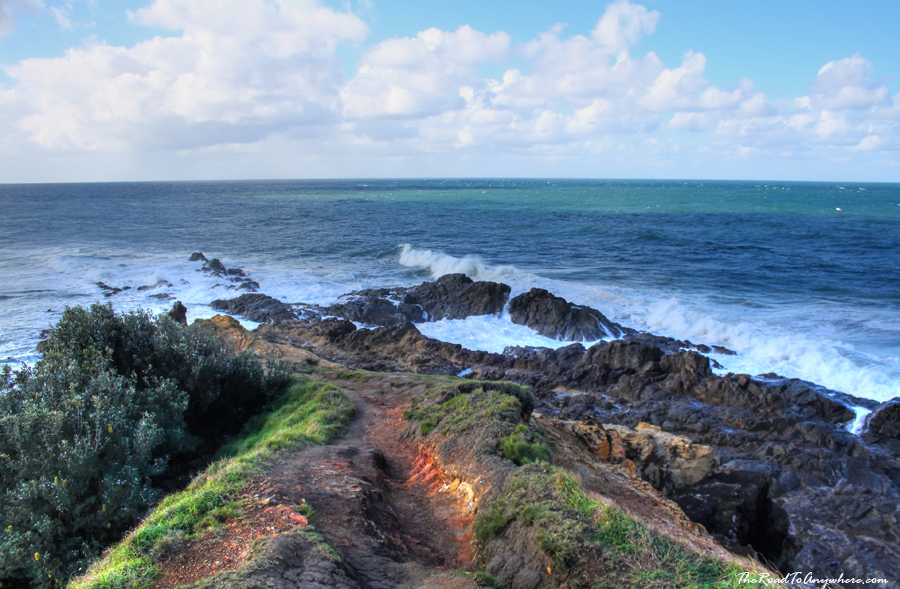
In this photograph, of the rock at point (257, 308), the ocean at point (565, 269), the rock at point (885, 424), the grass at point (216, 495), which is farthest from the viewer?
the rock at point (257, 308)

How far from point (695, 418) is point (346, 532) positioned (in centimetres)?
1217

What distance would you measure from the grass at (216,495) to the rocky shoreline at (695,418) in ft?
18.1

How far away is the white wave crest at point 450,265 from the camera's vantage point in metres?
35.2

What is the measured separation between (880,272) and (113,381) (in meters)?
Result: 45.6

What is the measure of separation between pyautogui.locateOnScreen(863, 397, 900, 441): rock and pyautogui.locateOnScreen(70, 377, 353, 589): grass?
50.1 ft

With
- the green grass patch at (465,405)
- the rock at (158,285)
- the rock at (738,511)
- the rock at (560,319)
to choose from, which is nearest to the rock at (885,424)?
the rock at (738,511)

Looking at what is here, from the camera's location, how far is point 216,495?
726 cm

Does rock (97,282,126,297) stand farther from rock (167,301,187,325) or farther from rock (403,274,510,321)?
rock (403,274,510,321)

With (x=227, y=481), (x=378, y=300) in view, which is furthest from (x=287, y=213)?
(x=227, y=481)

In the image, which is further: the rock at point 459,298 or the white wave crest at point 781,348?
the rock at point 459,298

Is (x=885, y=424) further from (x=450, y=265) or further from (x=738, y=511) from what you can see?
(x=450, y=265)

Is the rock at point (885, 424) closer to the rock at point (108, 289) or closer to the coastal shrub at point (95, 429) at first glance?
the coastal shrub at point (95, 429)

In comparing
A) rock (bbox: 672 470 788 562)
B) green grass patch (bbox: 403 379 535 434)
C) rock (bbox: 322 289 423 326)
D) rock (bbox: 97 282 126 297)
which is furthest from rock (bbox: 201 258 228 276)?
rock (bbox: 672 470 788 562)

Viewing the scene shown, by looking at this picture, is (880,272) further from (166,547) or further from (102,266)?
(102,266)
